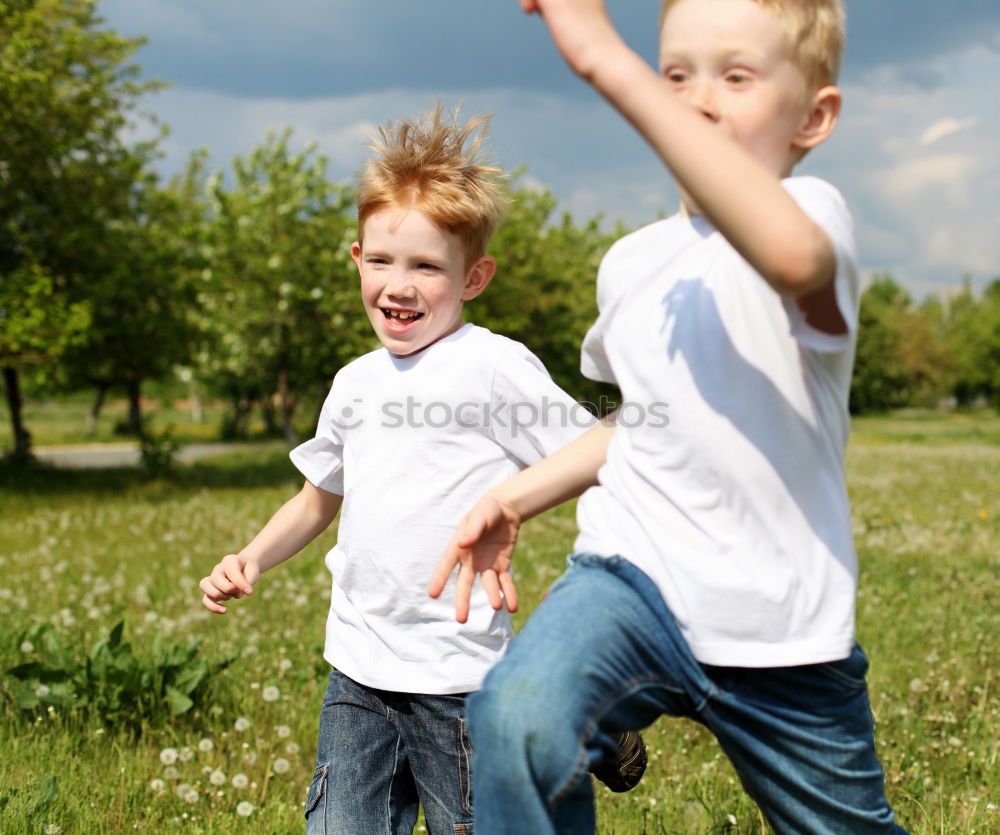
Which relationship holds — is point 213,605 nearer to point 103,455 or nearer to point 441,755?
point 441,755

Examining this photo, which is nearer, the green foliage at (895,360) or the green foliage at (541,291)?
the green foliage at (541,291)

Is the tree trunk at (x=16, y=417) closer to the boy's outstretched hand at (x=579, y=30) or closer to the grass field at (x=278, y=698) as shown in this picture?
the grass field at (x=278, y=698)

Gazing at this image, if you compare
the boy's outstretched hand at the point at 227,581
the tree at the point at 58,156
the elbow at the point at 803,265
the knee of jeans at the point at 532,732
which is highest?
the tree at the point at 58,156

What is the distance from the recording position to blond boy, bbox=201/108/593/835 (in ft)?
8.87

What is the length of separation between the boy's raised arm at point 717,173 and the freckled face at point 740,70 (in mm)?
233

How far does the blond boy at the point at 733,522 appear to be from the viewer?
1752mm

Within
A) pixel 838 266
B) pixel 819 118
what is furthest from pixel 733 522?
pixel 819 118

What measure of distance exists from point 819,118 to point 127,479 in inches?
729

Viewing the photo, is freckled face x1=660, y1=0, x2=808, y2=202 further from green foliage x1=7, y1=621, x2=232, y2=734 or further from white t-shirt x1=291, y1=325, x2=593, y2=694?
green foliage x1=7, y1=621, x2=232, y2=734

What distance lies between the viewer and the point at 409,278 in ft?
9.37

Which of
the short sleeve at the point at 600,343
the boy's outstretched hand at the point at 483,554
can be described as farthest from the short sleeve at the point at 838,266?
the boy's outstretched hand at the point at 483,554

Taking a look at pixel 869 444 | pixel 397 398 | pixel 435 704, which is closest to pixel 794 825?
pixel 435 704

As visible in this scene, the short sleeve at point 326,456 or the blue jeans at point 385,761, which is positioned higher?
the short sleeve at point 326,456

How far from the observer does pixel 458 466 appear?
9.13ft
